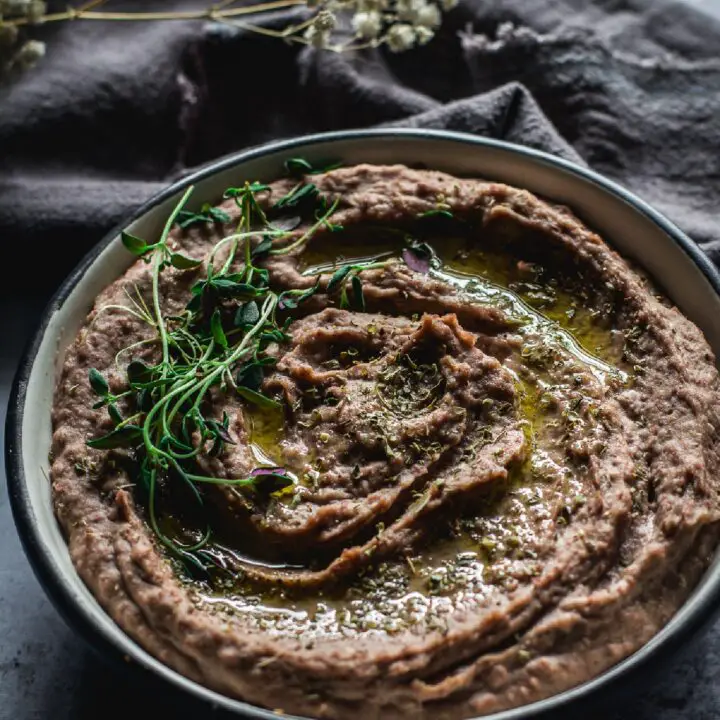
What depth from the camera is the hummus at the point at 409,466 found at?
3568mm

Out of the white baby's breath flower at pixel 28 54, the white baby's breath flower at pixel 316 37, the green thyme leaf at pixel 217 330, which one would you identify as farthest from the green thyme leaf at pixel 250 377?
the white baby's breath flower at pixel 316 37

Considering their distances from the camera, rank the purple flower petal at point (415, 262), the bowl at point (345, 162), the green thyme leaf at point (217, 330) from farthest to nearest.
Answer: the purple flower petal at point (415, 262) < the green thyme leaf at point (217, 330) < the bowl at point (345, 162)

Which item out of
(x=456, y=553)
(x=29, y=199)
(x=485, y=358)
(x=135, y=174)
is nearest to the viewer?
(x=456, y=553)

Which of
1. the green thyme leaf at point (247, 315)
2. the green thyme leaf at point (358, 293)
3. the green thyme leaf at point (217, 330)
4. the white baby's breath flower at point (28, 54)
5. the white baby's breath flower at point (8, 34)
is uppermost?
the white baby's breath flower at point (8, 34)

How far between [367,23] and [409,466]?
2751mm

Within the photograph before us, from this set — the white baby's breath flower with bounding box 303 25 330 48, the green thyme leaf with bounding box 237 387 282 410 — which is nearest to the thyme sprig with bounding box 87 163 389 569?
the green thyme leaf with bounding box 237 387 282 410

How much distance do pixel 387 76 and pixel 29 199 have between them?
80.4 inches

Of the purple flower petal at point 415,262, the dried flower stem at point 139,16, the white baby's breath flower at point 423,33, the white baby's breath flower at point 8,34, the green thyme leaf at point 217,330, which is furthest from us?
the white baby's breath flower at point 423,33

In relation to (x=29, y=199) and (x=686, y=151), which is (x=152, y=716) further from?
(x=686, y=151)

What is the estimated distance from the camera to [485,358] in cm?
426

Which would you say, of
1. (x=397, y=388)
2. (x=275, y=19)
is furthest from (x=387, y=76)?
(x=397, y=388)

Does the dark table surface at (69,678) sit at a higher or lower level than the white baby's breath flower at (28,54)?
lower

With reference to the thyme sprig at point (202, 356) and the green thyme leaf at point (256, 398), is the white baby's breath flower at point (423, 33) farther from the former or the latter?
the green thyme leaf at point (256, 398)

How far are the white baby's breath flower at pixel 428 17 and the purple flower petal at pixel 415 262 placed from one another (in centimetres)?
158
